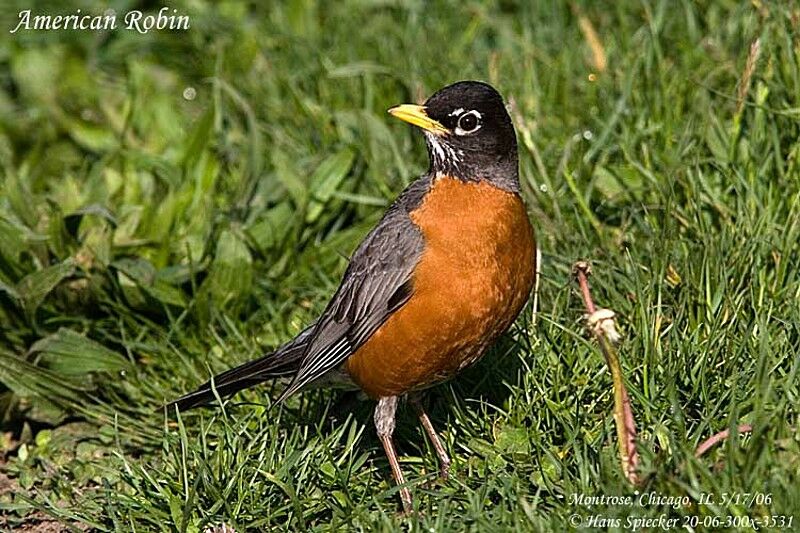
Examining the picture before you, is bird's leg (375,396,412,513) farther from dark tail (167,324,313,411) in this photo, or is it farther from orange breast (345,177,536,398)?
dark tail (167,324,313,411)

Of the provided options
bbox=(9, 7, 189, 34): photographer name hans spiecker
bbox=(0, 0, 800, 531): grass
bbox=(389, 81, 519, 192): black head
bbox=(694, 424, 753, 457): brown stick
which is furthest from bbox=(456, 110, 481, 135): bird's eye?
bbox=(9, 7, 189, 34): photographer name hans spiecker

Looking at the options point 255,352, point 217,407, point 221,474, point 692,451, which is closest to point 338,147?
point 255,352

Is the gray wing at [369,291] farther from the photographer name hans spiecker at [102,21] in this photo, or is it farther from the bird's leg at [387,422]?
the photographer name hans spiecker at [102,21]

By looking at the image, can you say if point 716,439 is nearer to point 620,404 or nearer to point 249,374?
point 620,404


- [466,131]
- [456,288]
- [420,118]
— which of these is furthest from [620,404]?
[420,118]

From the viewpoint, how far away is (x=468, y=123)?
4.58 meters

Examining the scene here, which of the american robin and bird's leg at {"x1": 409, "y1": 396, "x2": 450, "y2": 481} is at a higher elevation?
the american robin

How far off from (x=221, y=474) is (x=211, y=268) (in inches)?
63.7

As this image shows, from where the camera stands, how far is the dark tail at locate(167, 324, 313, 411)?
4902 millimetres

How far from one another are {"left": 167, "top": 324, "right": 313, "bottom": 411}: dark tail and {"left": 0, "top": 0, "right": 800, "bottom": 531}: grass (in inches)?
4.1

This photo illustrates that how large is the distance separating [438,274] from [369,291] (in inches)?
13.6

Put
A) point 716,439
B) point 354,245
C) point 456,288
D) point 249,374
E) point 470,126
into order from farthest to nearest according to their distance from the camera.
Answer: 1. point 354,245
2. point 249,374
3. point 470,126
4. point 456,288
5. point 716,439

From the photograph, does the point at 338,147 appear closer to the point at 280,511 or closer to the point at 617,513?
the point at 280,511

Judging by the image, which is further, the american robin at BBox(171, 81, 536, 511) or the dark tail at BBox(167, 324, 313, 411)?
the dark tail at BBox(167, 324, 313, 411)
